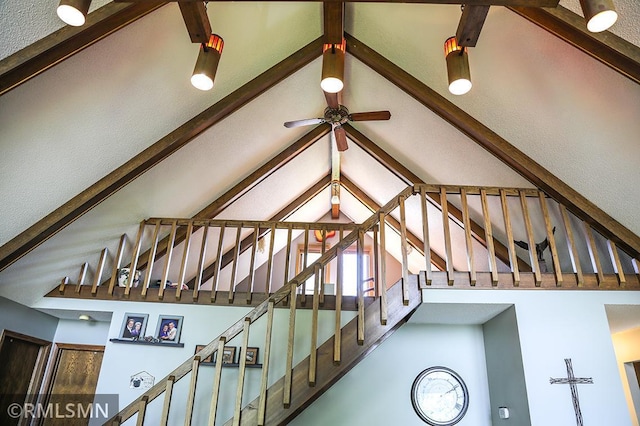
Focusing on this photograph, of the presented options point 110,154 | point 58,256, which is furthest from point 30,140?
point 58,256

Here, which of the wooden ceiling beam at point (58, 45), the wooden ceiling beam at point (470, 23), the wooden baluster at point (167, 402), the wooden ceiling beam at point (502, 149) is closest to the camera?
the wooden ceiling beam at point (470, 23)

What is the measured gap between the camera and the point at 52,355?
5.91 m

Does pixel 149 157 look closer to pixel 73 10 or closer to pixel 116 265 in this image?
pixel 116 265

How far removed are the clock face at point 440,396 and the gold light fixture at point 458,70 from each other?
3784 millimetres

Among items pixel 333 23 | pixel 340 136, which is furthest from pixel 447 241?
pixel 333 23

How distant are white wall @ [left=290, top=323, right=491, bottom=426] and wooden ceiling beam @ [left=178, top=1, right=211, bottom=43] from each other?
14.2 ft

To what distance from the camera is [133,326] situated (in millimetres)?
5023

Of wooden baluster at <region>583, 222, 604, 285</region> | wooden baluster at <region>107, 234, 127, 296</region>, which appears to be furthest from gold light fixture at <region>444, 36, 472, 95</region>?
wooden baluster at <region>107, 234, 127, 296</region>

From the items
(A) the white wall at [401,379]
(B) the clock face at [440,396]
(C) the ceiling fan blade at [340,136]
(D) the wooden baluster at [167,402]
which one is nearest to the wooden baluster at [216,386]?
(D) the wooden baluster at [167,402]

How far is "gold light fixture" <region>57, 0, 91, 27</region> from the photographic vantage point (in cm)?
204

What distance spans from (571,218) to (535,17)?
262cm

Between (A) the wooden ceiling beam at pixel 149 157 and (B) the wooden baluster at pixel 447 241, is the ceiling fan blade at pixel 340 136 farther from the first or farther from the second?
(B) the wooden baluster at pixel 447 241

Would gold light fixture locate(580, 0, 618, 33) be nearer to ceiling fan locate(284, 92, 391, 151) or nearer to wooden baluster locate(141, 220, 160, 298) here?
ceiling fan locate(284, 92, 391, 151)

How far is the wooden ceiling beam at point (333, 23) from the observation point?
10.7 feet
